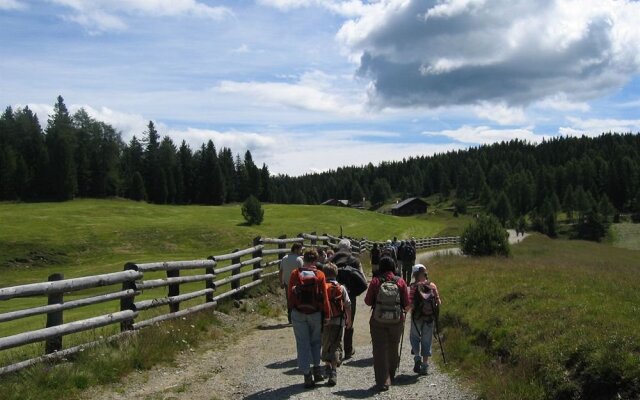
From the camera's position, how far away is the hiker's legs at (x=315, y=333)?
8938 millimetres

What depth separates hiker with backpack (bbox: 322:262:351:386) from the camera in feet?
30.9

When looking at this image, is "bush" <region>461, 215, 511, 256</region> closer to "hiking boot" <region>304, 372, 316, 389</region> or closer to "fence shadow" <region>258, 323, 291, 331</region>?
"fence shadow" <region>258, 323, 291, 331</region>

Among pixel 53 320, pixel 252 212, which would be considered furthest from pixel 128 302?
pixel 252 212

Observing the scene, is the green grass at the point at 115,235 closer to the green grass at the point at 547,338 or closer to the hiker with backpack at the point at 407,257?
the hiker with backpack at the point at 407,257

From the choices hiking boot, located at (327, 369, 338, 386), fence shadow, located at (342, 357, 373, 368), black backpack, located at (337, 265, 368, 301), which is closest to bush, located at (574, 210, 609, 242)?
fence shadow, located at (342, 357, 373, 368)

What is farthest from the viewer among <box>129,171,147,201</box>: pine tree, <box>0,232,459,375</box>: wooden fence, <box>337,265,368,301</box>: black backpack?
<box>129,171,147,201</box>: pine tree

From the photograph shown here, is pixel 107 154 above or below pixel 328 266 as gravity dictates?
above

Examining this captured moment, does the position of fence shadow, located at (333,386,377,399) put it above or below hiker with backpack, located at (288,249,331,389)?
below

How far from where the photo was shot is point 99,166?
108 meters

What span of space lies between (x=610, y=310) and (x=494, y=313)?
2407 millimetres

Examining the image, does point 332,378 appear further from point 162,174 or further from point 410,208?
point 410,208

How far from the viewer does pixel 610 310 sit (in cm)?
1060

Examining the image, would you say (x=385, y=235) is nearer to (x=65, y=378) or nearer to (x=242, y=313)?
(x=242, y=313)

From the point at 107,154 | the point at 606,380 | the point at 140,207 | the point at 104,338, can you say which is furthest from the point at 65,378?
the point at 107,154
